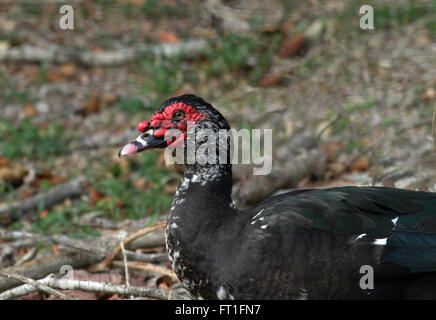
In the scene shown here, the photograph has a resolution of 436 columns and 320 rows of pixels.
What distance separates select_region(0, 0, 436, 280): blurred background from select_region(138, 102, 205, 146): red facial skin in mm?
1237

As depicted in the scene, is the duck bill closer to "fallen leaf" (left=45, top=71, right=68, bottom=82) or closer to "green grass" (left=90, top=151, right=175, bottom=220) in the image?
"green grass" (left=90, top=151, right=175, bottom=220)

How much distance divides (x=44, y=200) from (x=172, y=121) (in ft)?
7.37

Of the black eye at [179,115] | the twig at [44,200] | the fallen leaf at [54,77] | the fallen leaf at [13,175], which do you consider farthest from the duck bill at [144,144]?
the fallen leaf at [54,77]

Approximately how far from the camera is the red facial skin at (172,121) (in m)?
2.57

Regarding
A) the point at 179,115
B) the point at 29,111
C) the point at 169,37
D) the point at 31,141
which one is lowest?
the point at 31,141

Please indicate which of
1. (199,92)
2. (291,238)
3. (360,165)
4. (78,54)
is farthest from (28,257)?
(78,54)

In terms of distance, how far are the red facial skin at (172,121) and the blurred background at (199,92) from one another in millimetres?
1237

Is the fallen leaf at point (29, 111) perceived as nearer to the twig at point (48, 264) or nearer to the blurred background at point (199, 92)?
the blurred background at point (199, 92)

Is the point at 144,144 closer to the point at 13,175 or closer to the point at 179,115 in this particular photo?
the point at 179,115

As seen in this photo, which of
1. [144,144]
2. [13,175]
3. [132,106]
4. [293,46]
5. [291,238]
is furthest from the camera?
[293,46]

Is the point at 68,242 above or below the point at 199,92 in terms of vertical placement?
below

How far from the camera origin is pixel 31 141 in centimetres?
548
